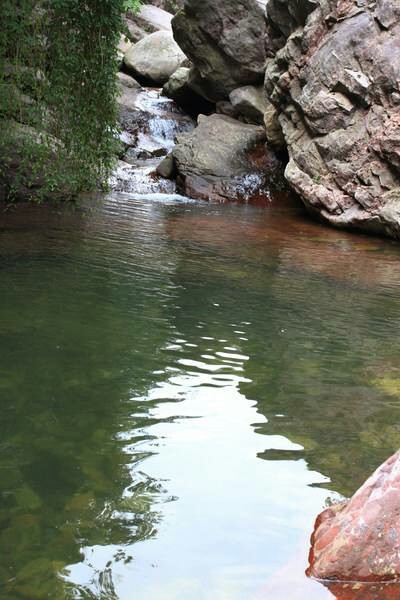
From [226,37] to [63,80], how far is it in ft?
41.8

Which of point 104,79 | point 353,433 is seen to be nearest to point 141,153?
point 104,79

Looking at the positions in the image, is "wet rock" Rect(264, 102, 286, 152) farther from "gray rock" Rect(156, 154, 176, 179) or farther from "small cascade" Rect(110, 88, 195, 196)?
"small cascade" Rect(110, 88, 195, 196)

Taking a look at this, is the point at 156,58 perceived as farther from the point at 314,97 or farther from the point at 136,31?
the point at 314,97

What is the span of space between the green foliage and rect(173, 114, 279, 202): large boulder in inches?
304

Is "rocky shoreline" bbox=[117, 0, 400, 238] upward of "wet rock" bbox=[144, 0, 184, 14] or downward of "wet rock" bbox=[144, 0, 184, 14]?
downward

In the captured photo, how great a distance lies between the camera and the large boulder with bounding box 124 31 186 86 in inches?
1014

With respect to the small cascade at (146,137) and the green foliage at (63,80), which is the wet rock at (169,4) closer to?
the small cascade at (146,137)

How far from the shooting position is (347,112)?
49.5 ft

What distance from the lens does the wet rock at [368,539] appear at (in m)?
2.90

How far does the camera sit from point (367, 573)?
2.90 m

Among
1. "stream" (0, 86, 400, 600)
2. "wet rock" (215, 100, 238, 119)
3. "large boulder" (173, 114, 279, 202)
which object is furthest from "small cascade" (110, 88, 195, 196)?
"stream" (0, 86, 400, 600)

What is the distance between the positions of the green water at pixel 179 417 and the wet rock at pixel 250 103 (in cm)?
1177

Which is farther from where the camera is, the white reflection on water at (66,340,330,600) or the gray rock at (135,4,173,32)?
the gray rock at (135,4,173,32)

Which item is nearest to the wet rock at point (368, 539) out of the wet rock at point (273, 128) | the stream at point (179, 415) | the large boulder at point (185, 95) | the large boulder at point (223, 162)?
the stream at point (179, 415)
